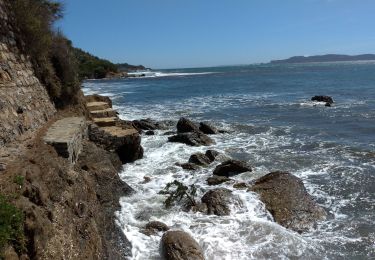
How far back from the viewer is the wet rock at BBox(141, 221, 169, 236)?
8801 mm

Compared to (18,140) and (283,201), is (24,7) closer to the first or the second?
(18,140)

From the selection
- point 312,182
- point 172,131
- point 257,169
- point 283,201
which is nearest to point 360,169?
point 312,182

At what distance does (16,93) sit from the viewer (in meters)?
9.34

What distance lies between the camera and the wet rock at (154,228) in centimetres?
880

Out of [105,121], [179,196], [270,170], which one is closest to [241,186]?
[179,196]

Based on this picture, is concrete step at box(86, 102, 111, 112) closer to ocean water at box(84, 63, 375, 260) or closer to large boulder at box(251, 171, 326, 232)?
ocean water at box(84, 63, 375, 260)

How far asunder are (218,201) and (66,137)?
13.5ft

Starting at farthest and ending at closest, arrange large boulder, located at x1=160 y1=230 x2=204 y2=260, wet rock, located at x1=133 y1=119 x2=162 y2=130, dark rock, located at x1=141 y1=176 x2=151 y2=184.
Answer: wet rock, located at x1=133 y1=119 x2=162 y2=130 < dark rock, located at x1=141 y1=176 x2=151 y2=184 < large boulder, located at x1=160 y1=230 x2=204 y2=260

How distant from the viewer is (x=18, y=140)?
8125 mm

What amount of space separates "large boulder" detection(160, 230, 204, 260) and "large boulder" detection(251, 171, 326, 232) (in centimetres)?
287

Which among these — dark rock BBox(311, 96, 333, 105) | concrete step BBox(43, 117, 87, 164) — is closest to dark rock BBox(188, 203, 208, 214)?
concrete step BBox(43, 117, 87, 164)

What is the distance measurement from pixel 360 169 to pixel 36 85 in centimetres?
1083

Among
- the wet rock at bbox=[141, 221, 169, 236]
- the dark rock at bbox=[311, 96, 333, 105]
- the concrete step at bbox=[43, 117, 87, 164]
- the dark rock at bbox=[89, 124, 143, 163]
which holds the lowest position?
the dark rock at bbox=[311, 96, 333, 105]

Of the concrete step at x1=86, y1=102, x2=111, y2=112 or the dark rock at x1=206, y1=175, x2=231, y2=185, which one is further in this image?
the concrete step at x1=86, y1=102, x2=111, y2=112
